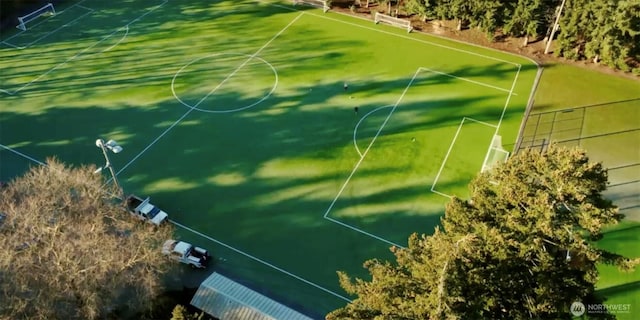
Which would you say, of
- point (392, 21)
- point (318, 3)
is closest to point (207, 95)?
point (318, 3)

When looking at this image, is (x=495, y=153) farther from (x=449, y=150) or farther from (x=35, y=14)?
(x=35, y=14)

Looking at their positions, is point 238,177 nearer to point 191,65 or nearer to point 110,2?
point 191,65

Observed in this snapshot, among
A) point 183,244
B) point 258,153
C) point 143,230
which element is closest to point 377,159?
point 258,153

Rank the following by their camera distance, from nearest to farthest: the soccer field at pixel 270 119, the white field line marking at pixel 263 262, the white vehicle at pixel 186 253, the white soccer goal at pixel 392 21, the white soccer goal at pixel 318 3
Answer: the white field line marking at pixel 263 262
the white vehicle at pixel 186 253
the soccer field at pixel 270 119
the white soccer goal at pixel 392 21
the white soccer goal at pixel 318 3

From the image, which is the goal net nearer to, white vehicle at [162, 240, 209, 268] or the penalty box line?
the penalty box line

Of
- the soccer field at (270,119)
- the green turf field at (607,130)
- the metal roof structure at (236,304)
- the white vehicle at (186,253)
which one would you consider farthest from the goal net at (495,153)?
the white vehicle at (186,253)

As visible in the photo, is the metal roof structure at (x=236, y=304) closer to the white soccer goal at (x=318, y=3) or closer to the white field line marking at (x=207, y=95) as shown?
the white field line marking at (x=207, y=95)

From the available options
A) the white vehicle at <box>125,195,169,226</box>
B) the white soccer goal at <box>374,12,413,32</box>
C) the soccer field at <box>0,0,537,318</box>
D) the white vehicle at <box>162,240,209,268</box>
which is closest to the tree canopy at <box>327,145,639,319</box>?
the soccer field at <box>0,0,537,318</box>
